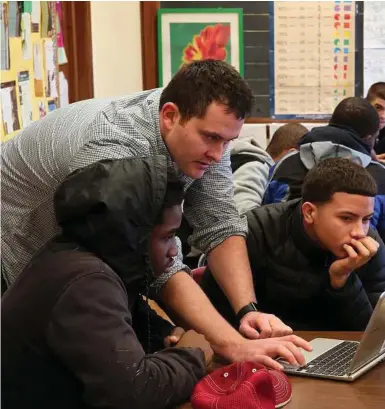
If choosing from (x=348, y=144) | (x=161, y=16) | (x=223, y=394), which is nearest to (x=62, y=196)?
(x=223, y=394)

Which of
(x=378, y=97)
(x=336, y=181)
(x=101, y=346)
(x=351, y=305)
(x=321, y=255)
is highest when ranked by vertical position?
(x=378, y=97)

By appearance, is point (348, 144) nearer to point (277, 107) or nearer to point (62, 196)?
point (277, 107)

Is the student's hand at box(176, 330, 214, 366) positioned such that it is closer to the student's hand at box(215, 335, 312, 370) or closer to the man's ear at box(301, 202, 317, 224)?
the student's hand at box(215, 335, 312, 370)

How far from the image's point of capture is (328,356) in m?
1.69

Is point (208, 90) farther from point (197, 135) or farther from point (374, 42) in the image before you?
point (374, 42)

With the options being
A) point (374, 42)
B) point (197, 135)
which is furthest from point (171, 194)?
point (374, 42)

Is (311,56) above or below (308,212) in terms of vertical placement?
above

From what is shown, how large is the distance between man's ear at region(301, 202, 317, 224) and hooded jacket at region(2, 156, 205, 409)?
0.90 m

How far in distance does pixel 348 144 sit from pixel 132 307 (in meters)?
1.88

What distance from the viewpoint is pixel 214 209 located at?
2135mm

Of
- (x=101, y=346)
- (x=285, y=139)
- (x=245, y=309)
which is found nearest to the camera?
(x=101, y=346)

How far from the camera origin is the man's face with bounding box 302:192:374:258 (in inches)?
86.7

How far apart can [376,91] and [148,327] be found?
10.5ft

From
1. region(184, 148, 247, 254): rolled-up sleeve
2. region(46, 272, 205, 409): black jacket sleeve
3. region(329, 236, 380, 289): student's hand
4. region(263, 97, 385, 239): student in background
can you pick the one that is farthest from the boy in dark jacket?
region(46, 272, 205, 409): black jacket sleeve
